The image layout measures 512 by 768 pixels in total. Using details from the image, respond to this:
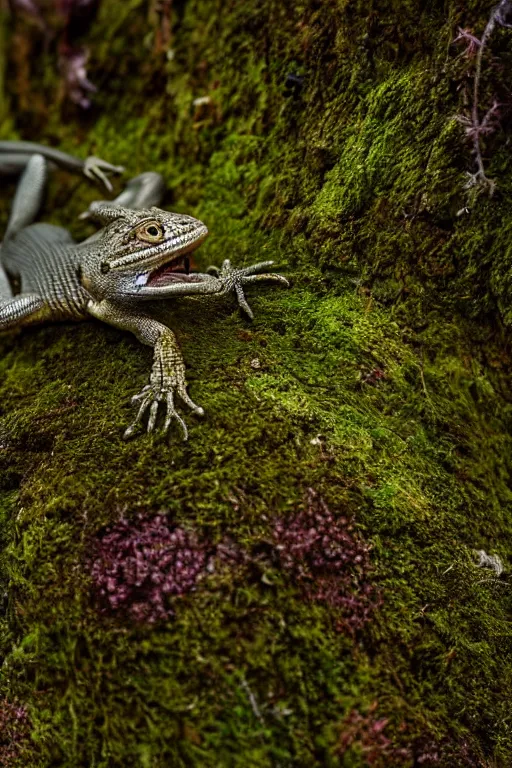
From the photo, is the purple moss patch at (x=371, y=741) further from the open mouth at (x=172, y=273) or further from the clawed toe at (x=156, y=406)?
the open mouth at (x=172, y=273)

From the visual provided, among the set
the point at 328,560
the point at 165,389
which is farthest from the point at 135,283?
the point at 328,560

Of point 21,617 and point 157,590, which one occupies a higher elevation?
point 157,590

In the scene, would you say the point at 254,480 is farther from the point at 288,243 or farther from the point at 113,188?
the point at 113,188

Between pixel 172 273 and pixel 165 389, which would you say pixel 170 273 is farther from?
pixel 165 389

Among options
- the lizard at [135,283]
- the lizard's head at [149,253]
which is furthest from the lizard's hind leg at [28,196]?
the lizard's head at [149,253]

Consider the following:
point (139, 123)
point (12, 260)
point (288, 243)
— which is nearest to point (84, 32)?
point (139, 123)
